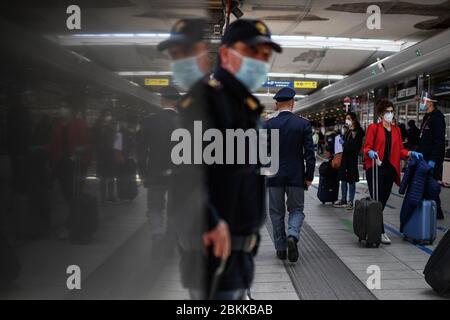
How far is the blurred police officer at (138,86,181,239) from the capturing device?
1.54 meters

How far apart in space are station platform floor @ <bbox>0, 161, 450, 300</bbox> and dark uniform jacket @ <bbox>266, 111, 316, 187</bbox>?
74cm

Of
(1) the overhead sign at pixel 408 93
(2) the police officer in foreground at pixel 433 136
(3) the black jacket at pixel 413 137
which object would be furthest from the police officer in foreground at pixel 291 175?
(3) the black jacket at pixel 413 137

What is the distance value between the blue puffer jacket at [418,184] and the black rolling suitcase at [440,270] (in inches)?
57.4

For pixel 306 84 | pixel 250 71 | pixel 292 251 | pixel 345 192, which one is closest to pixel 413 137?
pixel 345 192

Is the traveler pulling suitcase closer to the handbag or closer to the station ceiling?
the station ceiling

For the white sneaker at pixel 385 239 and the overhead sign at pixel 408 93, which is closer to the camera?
the white sneaker at pixel 385 239

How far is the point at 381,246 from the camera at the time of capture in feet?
14.7

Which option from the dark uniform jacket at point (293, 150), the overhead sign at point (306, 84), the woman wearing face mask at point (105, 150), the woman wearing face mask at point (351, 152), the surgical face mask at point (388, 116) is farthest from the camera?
the woman wearing face mask at point (351, 152)

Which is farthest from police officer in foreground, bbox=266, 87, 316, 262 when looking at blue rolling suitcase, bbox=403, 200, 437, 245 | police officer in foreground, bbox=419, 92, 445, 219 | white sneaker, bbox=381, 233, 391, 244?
police officer in foreground, bbox=419, 92, 445, 219

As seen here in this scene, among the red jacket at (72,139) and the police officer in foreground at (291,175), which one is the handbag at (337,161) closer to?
the police officer in foreground at (291,175)

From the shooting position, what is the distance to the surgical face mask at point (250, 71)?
1.55m

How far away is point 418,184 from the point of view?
4543 millimetres
